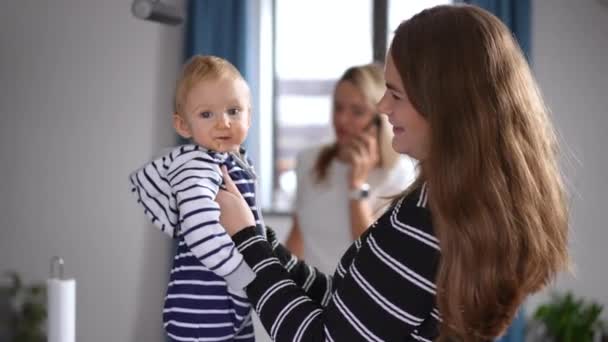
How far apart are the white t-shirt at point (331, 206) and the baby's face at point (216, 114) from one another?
1208 millimetres

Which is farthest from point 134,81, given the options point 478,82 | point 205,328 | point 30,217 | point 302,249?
point 478,82

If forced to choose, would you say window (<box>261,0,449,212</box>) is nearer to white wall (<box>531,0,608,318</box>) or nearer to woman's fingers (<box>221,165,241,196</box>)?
white wall (<box>531,0,608,318</box>)

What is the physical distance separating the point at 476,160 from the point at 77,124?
11.0 feet

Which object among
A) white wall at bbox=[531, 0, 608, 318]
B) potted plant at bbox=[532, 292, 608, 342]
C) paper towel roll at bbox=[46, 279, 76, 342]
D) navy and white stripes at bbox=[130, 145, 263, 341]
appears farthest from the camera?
white wall at bbox=[531, 0, 608, 318]

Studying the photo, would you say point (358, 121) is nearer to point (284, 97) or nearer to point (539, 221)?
point (539, 221)

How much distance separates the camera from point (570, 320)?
3.83m

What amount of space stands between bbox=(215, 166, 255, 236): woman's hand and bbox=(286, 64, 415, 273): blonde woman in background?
1204 mm

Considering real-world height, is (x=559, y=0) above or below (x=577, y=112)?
above

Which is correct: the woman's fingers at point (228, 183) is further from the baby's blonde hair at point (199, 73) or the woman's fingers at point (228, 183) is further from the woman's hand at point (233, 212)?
the baby's blonde hair at point (199, 73)

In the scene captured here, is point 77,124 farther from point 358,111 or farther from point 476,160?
point 476,160

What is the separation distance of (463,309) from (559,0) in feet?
10.9

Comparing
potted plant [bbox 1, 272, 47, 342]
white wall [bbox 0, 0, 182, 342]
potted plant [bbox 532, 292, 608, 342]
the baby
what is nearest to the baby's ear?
the baby

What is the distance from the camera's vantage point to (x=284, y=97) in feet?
15.3

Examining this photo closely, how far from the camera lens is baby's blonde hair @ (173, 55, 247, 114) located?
135 centimetres
